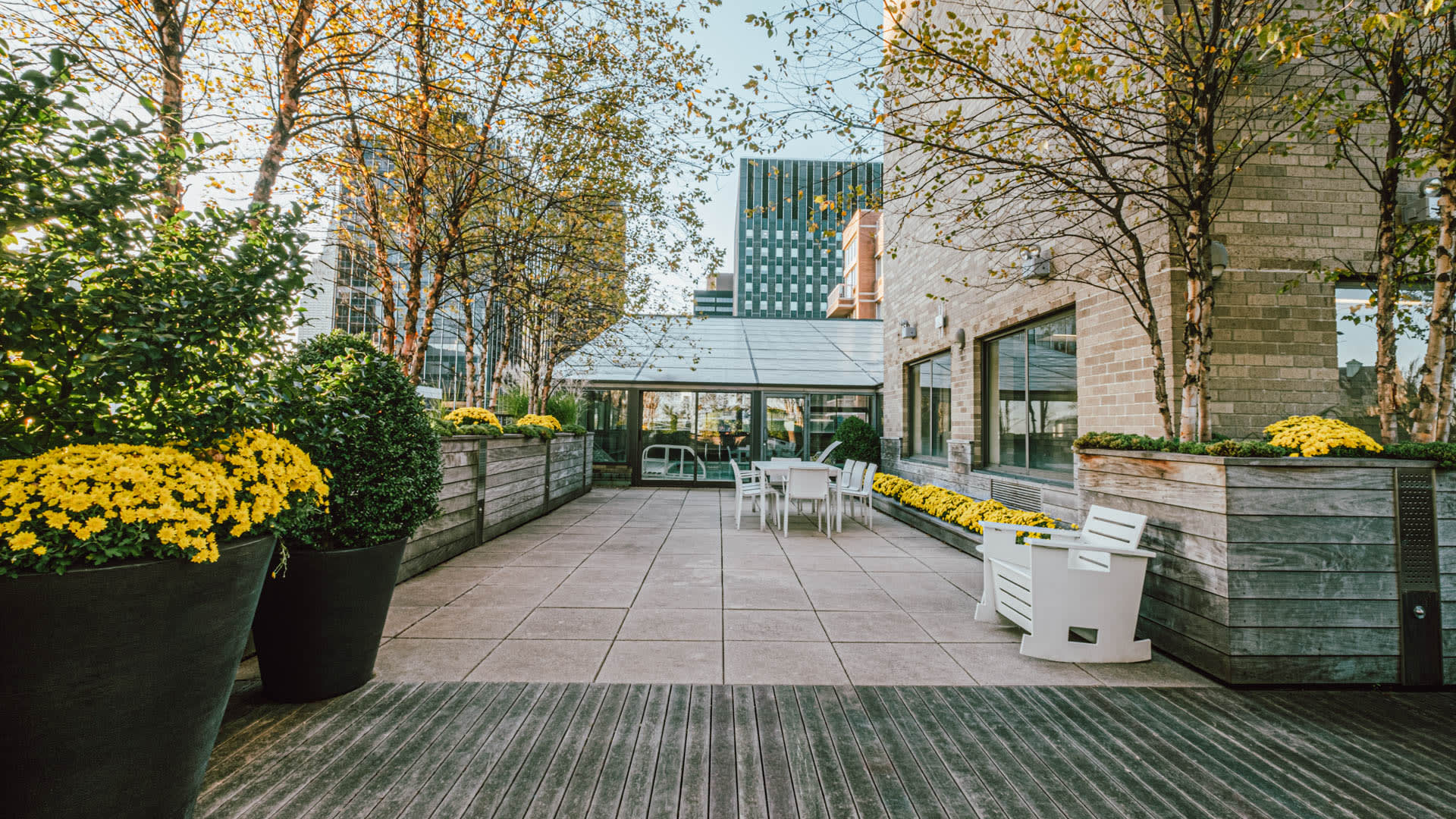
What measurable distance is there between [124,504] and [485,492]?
176 inches

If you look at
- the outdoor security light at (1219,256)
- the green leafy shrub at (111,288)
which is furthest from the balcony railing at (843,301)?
the green leafy shrub at (111,288)

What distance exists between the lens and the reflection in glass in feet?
38.8

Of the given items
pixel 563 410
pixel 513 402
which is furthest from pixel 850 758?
pixel 563 410

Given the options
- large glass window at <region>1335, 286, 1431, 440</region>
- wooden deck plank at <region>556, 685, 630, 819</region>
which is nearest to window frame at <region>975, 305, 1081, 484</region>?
large glass window at <region>1335, 286, 1431, 440</region>

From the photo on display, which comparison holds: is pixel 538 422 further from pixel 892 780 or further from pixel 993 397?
pixel 892 780

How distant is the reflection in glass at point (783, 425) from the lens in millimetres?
11836

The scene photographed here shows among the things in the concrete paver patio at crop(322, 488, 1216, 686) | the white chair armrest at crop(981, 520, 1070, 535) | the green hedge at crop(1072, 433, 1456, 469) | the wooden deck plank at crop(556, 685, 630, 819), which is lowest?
the concrete paver patio at crop(322, 488, 1216, 686)

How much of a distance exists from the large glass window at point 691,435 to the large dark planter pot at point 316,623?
30.5 feet

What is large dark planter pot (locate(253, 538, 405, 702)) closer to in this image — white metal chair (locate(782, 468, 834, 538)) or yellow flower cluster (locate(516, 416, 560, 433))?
white metal chair (locate(782, 468, 834, 538))

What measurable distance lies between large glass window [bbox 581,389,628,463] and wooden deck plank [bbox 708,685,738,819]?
952 cm

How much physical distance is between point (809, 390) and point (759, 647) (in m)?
8.98

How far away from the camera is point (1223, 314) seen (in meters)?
4.23

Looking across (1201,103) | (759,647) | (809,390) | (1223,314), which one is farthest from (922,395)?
(759,647)

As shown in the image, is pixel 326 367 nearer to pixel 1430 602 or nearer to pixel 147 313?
pixel 147 313
